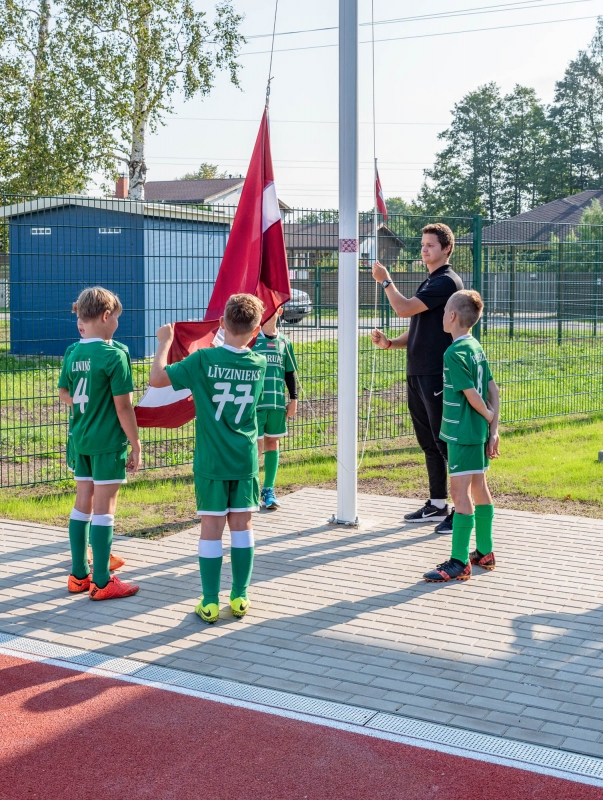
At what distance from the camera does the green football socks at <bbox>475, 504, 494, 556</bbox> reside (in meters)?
6.32

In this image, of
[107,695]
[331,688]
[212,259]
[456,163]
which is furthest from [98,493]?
[456,163]

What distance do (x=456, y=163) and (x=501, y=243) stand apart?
84.0m

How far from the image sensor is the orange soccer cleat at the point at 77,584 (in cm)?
601

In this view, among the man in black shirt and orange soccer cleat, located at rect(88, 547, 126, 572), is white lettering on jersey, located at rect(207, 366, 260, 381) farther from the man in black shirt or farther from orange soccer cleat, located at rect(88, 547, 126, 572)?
the man in black shirt

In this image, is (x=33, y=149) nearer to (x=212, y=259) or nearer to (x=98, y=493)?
(x=212, y=259)

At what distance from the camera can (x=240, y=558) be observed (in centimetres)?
545

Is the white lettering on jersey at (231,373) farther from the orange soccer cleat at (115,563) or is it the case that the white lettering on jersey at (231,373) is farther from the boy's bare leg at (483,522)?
the orange soccer cleat at (115,563)

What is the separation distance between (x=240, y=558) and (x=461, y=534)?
154 centimetres

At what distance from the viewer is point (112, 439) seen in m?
5.72

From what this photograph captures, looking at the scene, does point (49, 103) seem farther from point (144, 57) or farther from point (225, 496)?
point (225, 496)

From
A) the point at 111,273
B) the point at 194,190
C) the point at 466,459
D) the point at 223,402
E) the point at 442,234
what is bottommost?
the point at 466,459

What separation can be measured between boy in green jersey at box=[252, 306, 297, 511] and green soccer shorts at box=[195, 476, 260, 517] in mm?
2473

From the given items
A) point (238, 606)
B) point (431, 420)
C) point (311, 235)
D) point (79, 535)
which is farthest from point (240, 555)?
point (311, 235)

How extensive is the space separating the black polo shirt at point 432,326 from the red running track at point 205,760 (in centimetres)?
367
